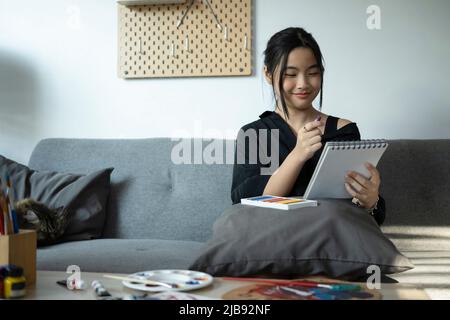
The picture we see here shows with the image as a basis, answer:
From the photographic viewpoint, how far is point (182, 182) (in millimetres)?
2166

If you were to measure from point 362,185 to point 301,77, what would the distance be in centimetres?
45

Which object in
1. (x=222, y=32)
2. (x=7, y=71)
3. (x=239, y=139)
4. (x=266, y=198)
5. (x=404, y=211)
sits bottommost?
(x=404, y=211)

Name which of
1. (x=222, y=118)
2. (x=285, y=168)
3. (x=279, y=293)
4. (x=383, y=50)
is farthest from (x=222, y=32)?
(x=279, y=293)

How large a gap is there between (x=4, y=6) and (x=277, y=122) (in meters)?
1.64

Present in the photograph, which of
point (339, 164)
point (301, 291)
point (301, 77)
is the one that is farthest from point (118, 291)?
point (301, 77)

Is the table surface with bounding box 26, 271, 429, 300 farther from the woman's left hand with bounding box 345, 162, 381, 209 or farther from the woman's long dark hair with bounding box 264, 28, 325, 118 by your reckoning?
the woman's long dark hair with bounding box 264, 28, 325, 118

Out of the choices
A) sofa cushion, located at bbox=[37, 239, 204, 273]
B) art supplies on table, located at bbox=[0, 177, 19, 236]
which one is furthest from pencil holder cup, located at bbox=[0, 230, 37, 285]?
sofa cushion, located at bbox=[37, 239, 204, 273]

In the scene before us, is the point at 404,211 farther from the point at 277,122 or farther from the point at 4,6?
the point at 4,6

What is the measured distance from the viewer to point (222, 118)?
2.48 metres

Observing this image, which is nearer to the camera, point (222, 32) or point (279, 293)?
point (279, 293)

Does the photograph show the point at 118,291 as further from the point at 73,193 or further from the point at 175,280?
the point at 73,193

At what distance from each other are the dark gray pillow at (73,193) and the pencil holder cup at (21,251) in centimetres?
93

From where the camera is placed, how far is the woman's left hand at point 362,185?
5.02ft
